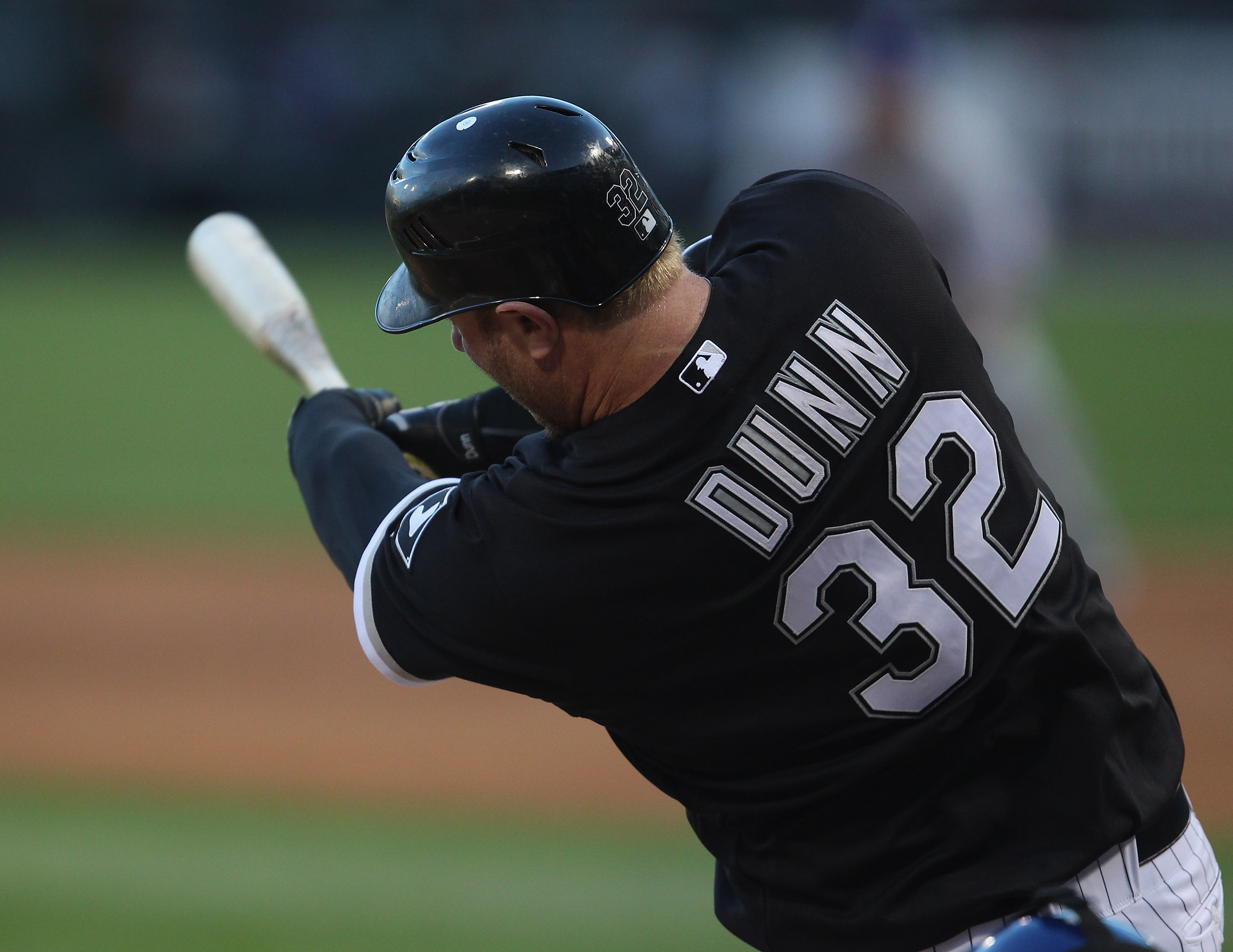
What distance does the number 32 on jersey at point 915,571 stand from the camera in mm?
2031

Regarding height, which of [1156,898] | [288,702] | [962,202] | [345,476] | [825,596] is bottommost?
[288,702]

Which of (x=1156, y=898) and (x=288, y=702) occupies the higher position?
(x=1156, y=898)

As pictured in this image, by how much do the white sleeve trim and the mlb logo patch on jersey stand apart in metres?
0.44

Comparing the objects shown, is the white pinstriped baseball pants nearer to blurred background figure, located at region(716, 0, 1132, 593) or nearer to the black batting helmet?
the black batting helmet

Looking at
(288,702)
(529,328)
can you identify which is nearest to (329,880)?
(288,702)

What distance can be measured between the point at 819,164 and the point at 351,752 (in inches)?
145

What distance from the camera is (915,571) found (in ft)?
6.72

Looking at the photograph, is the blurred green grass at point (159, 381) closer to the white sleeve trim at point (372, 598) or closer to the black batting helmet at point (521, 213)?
the white sleeve trim at point (372, 598)

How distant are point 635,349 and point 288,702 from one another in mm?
4917

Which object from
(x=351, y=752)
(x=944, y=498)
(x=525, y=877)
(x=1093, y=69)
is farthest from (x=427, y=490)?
(x=1093, y=69)

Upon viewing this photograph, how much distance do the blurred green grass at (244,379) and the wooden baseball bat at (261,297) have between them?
680 centimetres

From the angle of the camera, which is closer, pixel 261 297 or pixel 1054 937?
Result: pixel 1054 937

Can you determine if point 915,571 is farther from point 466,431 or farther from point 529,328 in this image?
point 466,431

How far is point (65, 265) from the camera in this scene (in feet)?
63.8
